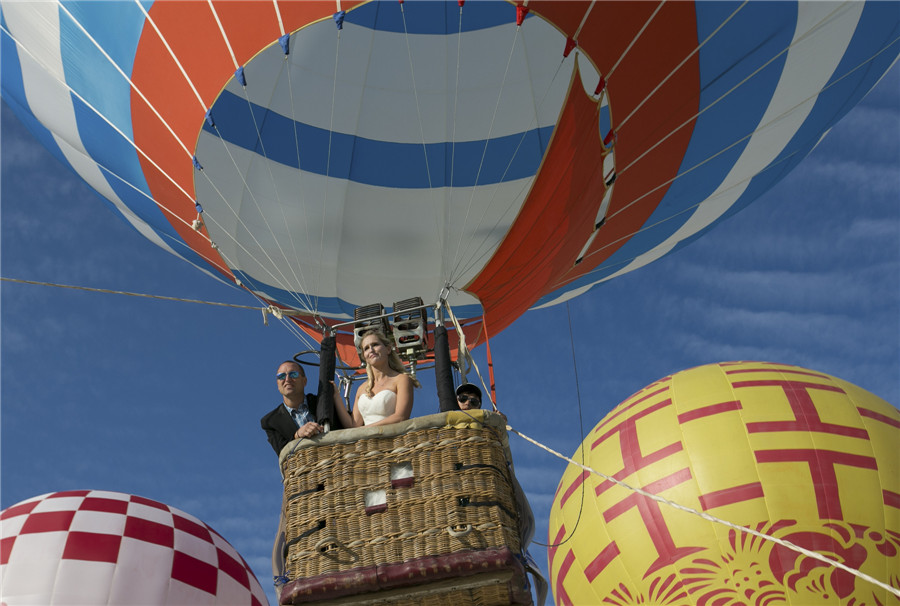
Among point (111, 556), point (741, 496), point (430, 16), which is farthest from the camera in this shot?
point (741, 496)

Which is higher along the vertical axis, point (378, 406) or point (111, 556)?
point (111, 556)

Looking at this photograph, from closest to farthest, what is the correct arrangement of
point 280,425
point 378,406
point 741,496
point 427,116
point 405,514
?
point 405,514
point 378,406
point 280,425
point 427,116
point 741,496

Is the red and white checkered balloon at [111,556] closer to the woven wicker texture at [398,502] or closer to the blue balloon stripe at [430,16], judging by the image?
the woven wicker texture at [398,502]

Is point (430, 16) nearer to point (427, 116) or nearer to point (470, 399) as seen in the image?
point (427, 116)

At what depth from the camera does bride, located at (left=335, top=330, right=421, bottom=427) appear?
13.0ft

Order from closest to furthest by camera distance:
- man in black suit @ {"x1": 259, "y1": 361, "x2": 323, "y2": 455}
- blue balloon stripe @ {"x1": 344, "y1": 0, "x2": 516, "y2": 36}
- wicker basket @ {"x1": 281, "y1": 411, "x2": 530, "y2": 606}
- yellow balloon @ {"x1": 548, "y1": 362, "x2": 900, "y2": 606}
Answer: wicker basket @ {"x1": 281, "y1": 411, "x2": 530, "y2": 606} → man in black suit @ {"x1": 259, "y1": 361, "x2": 323, "y2": 455} → blue balloon stripe @ {"x1": 344, "y1": 0, "x2": 516, "y2": 36} → yellow balloon @ {"x1": 548, "y1": 362, "x2": 900, "y2": 606}

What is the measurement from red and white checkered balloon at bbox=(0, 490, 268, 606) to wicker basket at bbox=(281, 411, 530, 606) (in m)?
2.36

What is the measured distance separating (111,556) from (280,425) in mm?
2076

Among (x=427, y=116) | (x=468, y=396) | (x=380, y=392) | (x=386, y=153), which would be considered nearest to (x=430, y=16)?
(x=427, y=116)

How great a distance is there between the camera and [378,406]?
3975 millimetres

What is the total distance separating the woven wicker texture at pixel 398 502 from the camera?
3588 millimetres

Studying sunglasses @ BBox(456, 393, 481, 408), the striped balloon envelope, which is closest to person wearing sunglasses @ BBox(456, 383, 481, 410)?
sunglasses @ BBox(456, 393, 481, 408)

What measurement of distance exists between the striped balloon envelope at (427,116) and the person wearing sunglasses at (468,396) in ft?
4.41

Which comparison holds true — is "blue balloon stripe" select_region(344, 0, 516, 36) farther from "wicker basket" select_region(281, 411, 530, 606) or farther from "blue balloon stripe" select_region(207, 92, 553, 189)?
"wicker basket" select_region(281, 411, 530, 606)
